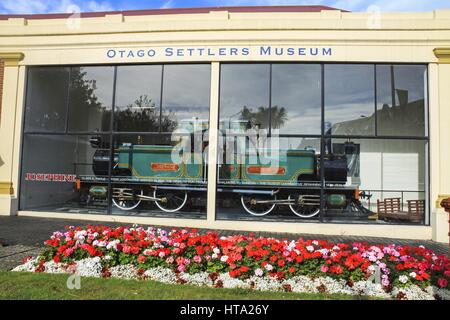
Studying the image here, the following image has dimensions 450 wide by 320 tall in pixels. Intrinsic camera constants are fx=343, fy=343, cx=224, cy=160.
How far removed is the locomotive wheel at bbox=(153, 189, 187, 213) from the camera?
35.4 feet

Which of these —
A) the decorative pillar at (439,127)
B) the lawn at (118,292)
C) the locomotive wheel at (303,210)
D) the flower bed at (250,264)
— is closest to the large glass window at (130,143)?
the locomotive wheel at (303,210)

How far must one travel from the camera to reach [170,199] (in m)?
10.9

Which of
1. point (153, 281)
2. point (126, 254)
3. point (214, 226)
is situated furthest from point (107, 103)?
point (153, 281)

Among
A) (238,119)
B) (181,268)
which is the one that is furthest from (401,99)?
(181,268)

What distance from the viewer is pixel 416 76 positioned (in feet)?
31.9

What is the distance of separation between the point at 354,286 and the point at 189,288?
215 centimetres

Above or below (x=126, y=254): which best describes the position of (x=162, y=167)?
above

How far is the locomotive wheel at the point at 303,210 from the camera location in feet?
32.9

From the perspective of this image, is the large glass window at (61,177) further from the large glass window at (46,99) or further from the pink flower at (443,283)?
the pink flower at (443,283)

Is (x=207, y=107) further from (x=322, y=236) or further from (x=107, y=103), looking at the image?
(x=322, y=236)

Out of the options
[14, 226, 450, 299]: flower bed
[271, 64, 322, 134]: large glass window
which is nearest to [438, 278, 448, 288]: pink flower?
[14, 226, 450, 299]: flower bed

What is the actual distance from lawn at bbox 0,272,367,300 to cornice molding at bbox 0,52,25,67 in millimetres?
8560

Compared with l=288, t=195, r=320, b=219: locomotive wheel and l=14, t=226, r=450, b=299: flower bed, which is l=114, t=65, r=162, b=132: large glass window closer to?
l=288, t=195, r=320, b=219: locomotive wheel

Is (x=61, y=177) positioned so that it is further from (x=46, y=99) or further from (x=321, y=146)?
(x=321, y=146)
